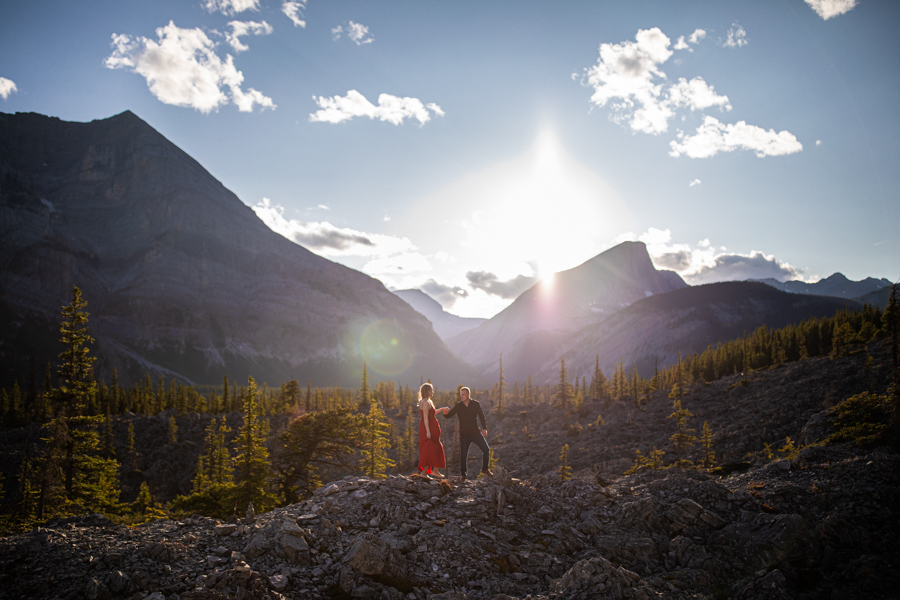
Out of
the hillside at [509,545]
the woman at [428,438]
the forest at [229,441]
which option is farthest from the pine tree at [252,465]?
the woman at [428,438]

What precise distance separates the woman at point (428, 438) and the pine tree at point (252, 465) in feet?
37.9

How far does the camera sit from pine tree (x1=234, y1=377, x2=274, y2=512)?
20.5 metres

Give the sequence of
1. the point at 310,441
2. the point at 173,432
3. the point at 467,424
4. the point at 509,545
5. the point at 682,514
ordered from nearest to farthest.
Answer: the point at 509,545, the point at 682,514, the point at 467,424, the point at 310,441, the point at 173,432

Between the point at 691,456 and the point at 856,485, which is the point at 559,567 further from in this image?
the point at 691,456

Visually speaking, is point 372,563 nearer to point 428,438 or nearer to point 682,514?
point 428,438

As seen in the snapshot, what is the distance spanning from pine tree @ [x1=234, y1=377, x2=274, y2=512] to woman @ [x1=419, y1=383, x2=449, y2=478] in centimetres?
1154

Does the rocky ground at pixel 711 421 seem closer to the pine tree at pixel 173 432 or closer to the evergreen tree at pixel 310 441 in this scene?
the evergreen tree at pixel 310 441

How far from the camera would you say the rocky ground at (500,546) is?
900 cm

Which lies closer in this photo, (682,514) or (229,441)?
(682,514)

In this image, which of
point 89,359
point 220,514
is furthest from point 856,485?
point 89,359

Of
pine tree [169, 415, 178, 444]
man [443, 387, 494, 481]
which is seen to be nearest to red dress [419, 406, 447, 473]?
man [443, 387, 494, 481]

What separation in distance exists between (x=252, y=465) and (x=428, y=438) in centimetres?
1441

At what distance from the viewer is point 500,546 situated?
1140 centimetres

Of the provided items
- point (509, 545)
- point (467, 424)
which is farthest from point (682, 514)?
point (467, 424)
